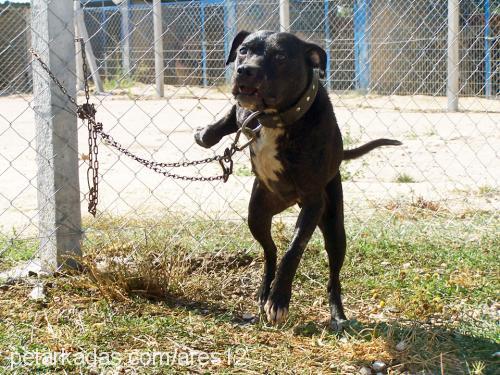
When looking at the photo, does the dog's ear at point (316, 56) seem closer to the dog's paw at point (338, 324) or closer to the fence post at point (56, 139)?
the dog's paw at point (338, 324)

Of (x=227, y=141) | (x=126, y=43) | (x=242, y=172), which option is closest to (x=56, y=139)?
(x=242, y=172)

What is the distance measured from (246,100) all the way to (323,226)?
89 cm

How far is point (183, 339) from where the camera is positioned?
3.19m

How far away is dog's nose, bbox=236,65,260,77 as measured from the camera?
312 cm

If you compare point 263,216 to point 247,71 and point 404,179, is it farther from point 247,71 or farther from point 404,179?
point 404,179

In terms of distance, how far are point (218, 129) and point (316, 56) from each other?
668mm

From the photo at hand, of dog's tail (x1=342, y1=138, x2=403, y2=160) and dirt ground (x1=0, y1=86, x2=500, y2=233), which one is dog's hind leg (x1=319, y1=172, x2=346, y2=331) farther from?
dirt ground (x1=0, y1=86, x2=500, y2=233)

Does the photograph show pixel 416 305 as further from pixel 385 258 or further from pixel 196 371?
pixel 196 371

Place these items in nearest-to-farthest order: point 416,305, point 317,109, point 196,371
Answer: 1. point 196,371
2. point 317,109
3. point 416,305

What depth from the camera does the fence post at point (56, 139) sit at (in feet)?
12.5

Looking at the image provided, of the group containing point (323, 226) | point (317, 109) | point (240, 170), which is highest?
point (317, 109)

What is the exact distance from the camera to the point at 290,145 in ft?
11.1

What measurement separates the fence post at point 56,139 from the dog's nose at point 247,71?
1.18 m

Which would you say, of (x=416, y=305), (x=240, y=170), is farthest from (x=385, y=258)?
(x=240, y=170)
